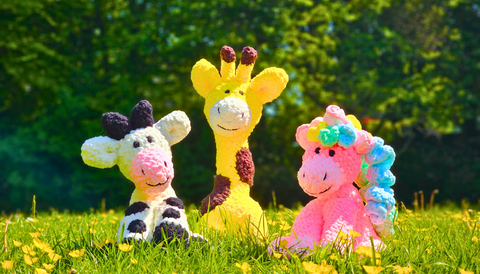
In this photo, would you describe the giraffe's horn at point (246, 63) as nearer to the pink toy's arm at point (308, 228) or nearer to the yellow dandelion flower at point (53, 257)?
the pink toy's arm at point (308, 228)

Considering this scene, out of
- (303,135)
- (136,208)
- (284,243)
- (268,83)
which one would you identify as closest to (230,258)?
(284,243)

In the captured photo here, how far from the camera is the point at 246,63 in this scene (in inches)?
107

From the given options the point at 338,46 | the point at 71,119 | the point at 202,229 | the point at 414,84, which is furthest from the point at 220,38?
the point at 202,229

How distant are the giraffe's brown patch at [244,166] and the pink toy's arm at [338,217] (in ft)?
2.00

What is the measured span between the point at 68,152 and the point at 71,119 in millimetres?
561

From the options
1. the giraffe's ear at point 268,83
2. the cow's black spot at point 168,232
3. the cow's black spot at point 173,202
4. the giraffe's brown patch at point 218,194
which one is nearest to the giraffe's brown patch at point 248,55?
the giraffe's ear at point 268,83

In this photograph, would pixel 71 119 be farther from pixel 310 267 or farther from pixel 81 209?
pixel 310 267

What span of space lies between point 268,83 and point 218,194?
0.73 m

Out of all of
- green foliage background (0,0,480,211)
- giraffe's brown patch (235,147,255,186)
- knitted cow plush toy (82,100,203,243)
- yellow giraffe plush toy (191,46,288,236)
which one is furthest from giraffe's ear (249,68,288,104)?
green foliage background (0,0,480,211)

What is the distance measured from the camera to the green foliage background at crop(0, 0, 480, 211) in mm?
7312

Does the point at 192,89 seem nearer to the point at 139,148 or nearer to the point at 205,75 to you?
the point at 205,75

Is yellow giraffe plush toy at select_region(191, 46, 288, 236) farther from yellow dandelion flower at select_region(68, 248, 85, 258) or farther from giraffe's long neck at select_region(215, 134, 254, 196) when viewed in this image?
yellow dandelion flower at select_region(68, 248, 85, 258)

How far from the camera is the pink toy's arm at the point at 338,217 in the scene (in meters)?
2.12

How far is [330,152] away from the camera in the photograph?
7.34ft
